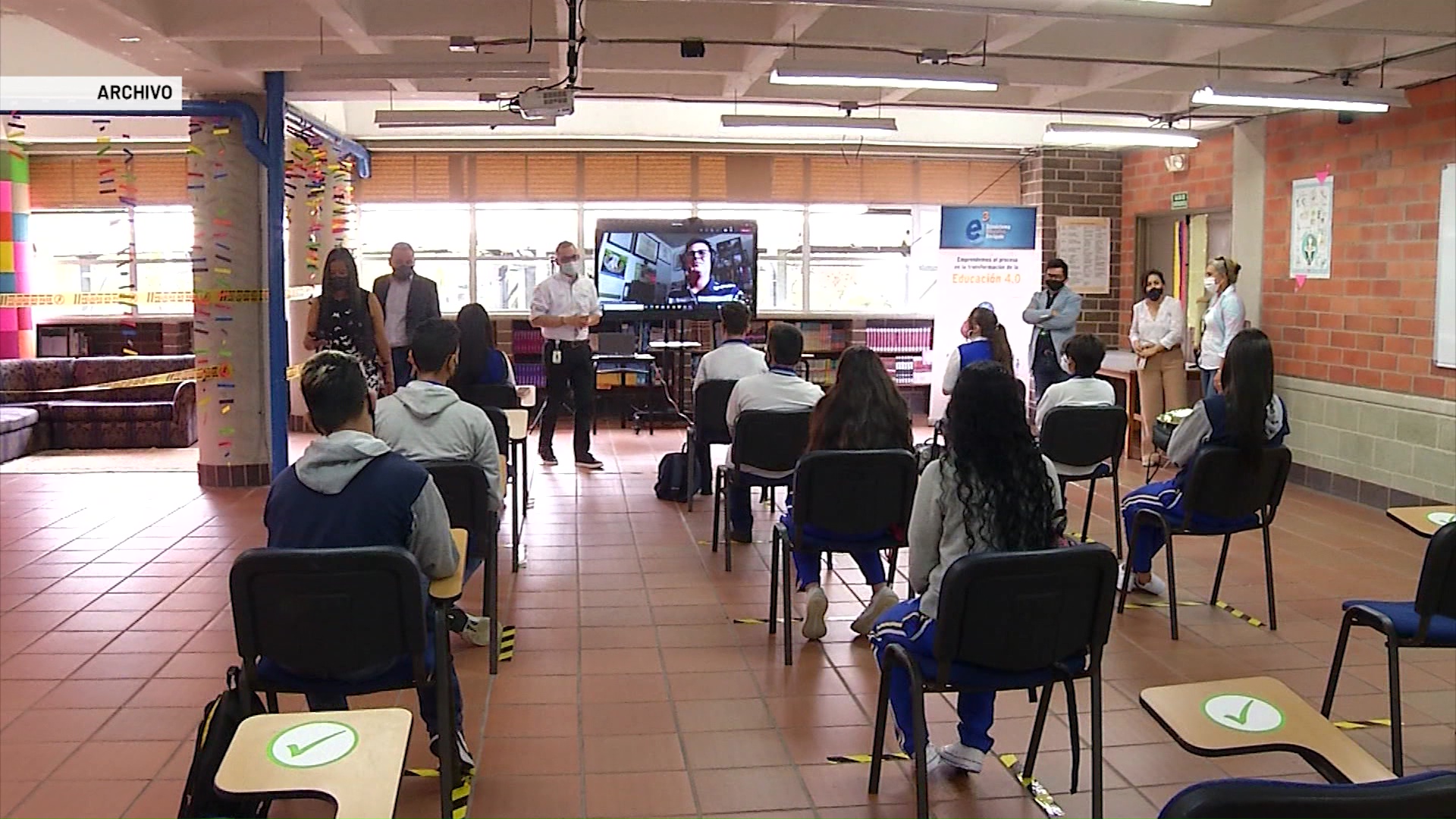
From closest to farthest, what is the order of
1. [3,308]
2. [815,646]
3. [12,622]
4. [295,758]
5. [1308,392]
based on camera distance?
[295,758] < [815,646] < [12,622] < [1308,392] < [3,308]

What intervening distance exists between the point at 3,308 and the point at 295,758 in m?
9.91

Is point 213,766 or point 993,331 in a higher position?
point 993,331

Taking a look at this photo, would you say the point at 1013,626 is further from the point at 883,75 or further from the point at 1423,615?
the point at 883,75

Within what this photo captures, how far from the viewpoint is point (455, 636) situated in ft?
15.6

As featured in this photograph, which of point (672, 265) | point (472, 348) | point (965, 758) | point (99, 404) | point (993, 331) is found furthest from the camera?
point (672, 265)

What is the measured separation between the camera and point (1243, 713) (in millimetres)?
2121

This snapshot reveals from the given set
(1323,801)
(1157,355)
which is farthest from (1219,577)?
(1157,355)

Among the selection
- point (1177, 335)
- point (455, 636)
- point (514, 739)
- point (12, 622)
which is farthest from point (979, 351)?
point (12, 622)

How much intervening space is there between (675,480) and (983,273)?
4.53 metres

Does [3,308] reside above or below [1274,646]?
above

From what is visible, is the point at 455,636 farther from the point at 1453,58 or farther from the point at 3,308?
the point at 3,308

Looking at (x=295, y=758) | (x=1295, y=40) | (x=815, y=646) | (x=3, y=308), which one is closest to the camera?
(x=295, y=758)

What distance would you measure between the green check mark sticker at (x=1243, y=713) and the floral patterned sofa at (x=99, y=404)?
928 cm

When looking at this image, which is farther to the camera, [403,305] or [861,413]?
[403,305]
